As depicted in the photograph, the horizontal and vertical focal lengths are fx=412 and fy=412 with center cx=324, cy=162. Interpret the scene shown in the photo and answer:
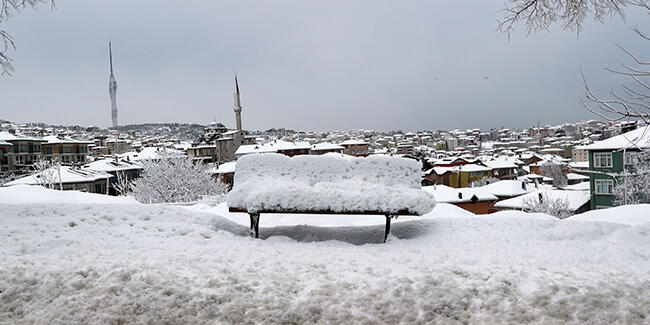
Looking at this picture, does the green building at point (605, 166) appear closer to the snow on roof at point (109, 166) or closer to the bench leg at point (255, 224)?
the bench leg at point (255, 224)

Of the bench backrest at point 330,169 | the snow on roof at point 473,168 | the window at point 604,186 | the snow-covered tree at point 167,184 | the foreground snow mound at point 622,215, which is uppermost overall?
the bench backrest at point 330,169

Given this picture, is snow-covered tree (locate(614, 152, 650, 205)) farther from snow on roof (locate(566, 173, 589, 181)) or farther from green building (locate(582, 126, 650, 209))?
snow on roof (locate(566, 173, 589, 181))

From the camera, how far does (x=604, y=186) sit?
1399 inches

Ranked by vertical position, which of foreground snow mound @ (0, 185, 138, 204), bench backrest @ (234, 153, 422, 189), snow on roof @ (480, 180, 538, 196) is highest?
bench backrest @ (234, 153, 422, 189)

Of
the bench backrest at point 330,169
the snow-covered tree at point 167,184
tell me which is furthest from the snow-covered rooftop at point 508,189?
the bench backrest at point 330,169

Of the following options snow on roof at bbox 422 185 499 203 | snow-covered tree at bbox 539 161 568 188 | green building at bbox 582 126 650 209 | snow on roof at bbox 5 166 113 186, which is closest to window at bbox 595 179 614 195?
green building at bbox 582 126 650 209

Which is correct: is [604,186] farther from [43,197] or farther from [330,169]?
[43,197]

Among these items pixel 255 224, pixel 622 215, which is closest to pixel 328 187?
pixel 255 224

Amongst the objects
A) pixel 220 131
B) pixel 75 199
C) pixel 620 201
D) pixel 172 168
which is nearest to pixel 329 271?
pixel 75 199

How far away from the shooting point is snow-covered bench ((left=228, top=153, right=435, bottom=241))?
826 centimetres

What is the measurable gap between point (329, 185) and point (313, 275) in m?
3.37

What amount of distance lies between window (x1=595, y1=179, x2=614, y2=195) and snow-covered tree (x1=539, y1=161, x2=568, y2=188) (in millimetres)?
37367

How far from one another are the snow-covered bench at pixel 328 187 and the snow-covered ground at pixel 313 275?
0.67 meters

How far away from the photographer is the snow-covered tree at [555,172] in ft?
240
